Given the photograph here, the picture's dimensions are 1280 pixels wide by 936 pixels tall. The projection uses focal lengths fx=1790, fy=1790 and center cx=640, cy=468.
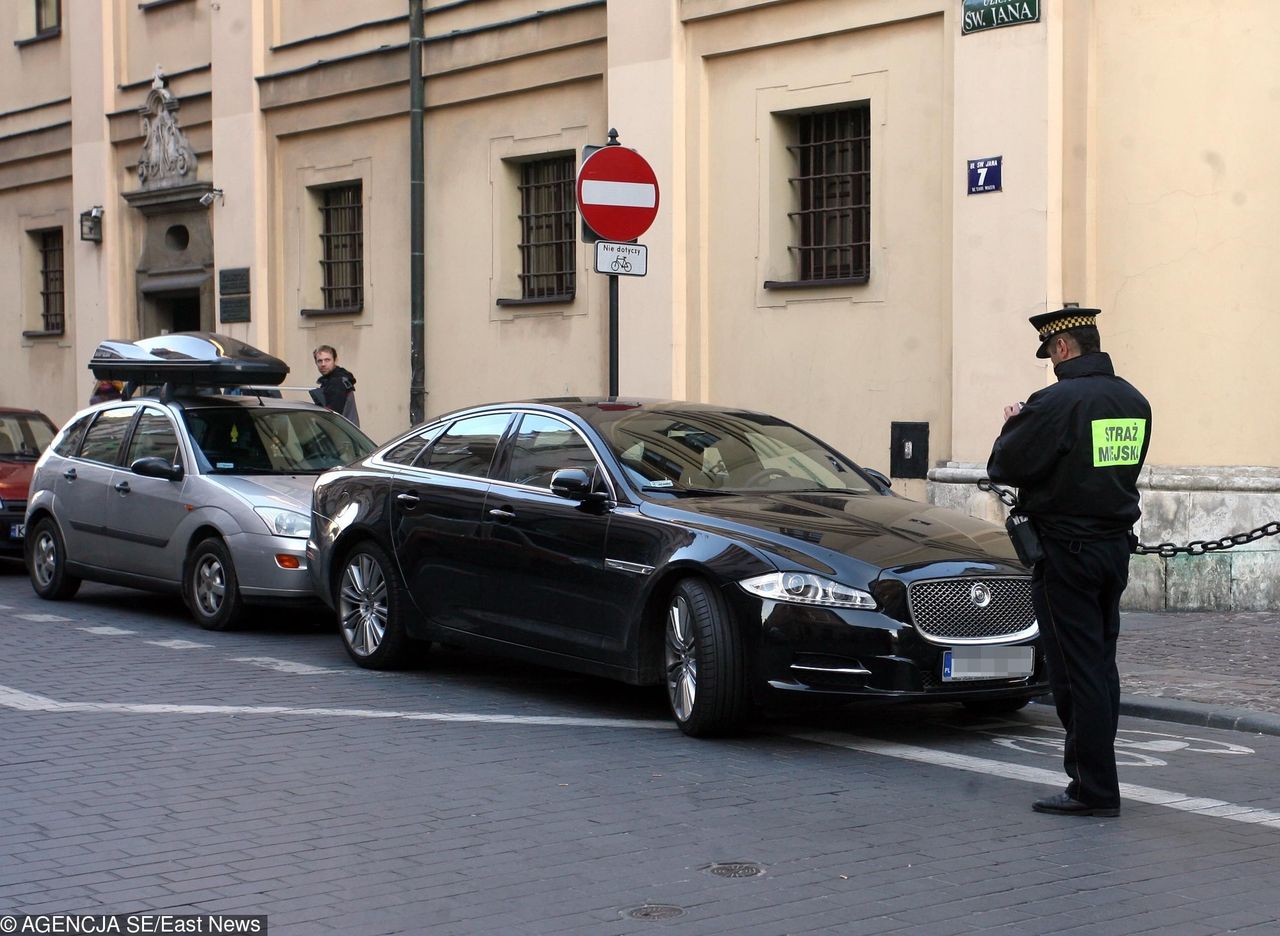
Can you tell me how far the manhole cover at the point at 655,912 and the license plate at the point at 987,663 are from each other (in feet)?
8.84

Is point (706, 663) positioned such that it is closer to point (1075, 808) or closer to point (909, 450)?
point (1075, 808)

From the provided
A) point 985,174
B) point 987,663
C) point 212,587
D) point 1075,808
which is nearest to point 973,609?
point 987,663

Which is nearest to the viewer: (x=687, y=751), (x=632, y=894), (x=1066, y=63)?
(x=632, y=894)

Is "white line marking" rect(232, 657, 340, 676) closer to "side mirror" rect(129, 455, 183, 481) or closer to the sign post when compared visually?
"side mirror" rect(129, 455, 183, 481)

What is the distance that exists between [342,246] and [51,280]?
270 inches

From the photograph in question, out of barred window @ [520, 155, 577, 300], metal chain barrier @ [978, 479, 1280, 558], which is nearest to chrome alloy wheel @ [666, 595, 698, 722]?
metal chain barrier @ [978, 479, 1280, 558]

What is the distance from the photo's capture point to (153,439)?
12586mm

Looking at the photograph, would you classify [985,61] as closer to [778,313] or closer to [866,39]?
[866,39]

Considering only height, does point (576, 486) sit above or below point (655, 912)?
above

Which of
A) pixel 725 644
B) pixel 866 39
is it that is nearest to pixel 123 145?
pixel 866 39

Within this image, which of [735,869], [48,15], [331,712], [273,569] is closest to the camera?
[735,869]

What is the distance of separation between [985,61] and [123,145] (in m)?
13.6

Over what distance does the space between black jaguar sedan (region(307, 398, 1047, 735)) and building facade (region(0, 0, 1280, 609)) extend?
4225mm

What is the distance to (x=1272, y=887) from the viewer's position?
554 centimetres
